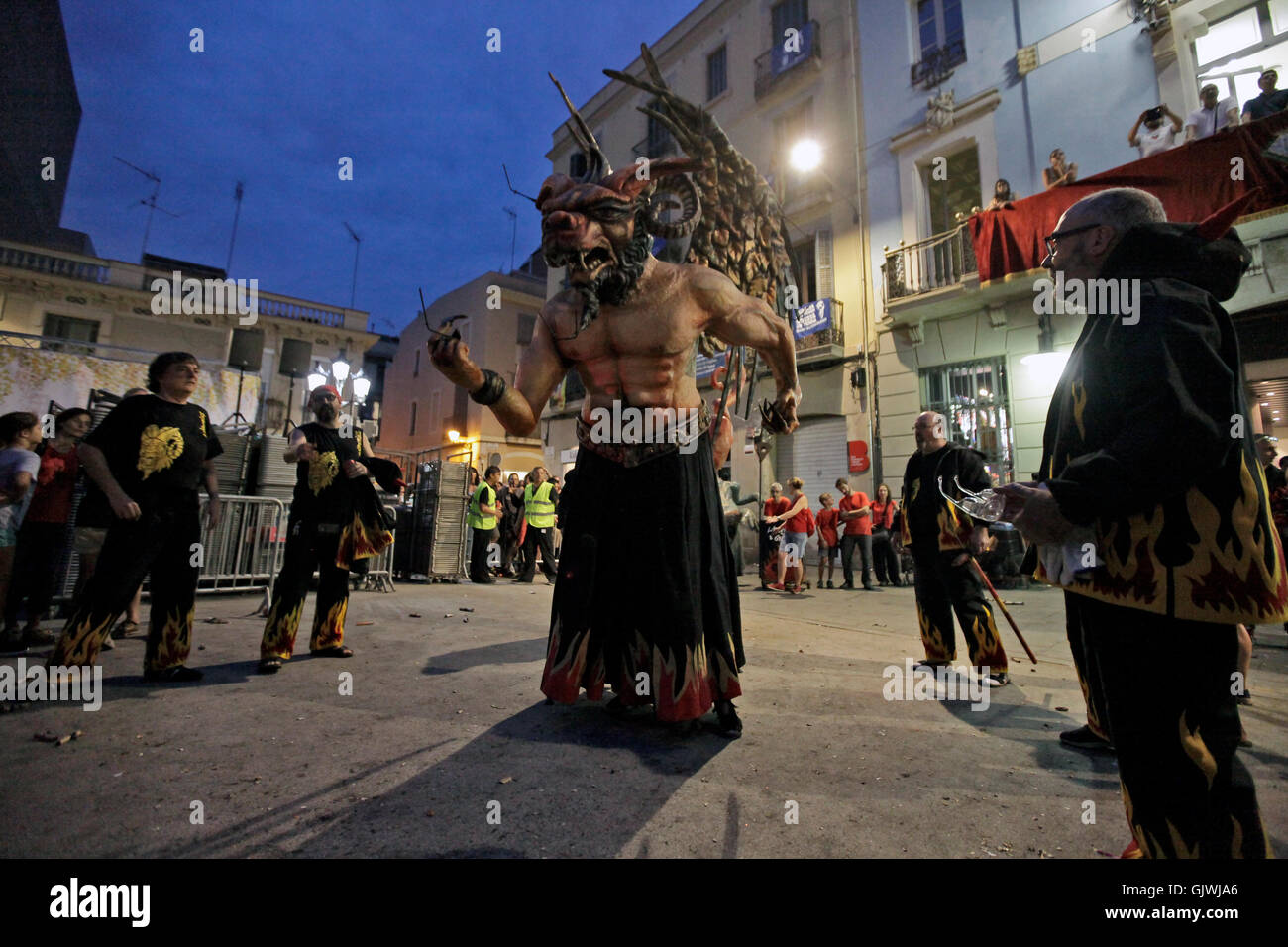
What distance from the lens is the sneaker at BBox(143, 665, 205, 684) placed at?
3.14m

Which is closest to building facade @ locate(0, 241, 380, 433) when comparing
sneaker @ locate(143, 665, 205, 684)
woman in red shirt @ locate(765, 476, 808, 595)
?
woman in red shirt @ locate(765, 476, 808, 595)

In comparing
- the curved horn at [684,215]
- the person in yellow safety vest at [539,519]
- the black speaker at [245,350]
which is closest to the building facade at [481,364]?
the black speaker at [245,350]

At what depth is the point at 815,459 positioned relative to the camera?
13.9m

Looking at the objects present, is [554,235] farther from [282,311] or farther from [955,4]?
[282,311]

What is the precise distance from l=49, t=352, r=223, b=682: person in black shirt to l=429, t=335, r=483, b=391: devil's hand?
7.94 feet

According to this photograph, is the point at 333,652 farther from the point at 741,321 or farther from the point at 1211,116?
the point at 1211,116

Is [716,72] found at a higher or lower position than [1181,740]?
higher

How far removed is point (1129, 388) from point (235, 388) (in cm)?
1460

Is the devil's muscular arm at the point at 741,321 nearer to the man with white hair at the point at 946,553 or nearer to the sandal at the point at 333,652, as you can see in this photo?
the man with white hair at the point at 946,553

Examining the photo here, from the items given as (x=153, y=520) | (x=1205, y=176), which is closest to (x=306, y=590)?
(x=153, y=520)

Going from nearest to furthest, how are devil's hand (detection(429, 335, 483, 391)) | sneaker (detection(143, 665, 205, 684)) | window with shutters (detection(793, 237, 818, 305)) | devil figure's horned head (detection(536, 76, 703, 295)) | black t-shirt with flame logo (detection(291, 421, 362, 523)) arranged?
devil's hand (detection(429, 335, 483, 391)), devil figure's horned head (detection(536, 76, 703, 295)), sneaker (detection(143, 665, 205, 684)), black t-shirt with flame logo (detection(291, 421, 362, 523)), window with shutters (detection(793, 237, 818, 305))

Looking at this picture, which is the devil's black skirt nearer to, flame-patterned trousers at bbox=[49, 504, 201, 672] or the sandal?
the sandal

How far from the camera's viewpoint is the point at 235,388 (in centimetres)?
1188

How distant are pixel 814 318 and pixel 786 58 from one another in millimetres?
7604
